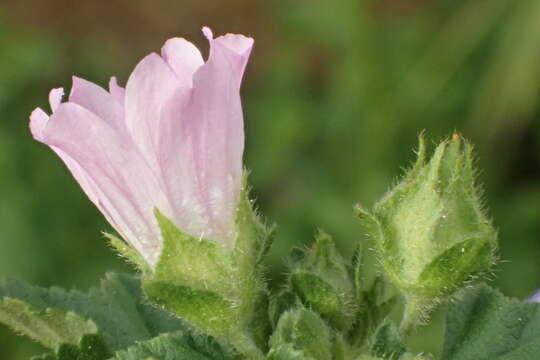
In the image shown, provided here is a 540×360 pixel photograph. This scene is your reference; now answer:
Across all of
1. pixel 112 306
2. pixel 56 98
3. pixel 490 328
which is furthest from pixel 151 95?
pixel 490 328

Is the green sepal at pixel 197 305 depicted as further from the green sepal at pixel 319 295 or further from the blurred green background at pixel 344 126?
the blurred green background at pixel 344 126

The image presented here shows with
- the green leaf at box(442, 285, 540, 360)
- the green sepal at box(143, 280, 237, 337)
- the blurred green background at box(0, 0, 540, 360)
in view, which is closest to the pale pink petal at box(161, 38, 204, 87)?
the green sepal at box(143, 280, 237, 337)

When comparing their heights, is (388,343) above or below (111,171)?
below

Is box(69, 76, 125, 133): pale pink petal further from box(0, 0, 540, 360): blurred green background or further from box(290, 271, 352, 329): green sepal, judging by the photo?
box(0, 0, 540, 360): blurred green background

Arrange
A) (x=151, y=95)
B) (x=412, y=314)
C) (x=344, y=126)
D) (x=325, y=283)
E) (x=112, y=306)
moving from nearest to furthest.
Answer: (x=151, y=95) → (x=325, y=283) → (x=412, y=314) → (x=112, y=306) → (x=344, y=126)

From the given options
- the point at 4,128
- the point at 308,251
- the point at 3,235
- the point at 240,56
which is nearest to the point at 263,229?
the point at 308,251

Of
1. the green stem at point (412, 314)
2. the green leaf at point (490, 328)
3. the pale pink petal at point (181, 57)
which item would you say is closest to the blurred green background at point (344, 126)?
the green leaf at point (490, 328)

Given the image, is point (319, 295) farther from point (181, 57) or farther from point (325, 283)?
point (181, 57)
